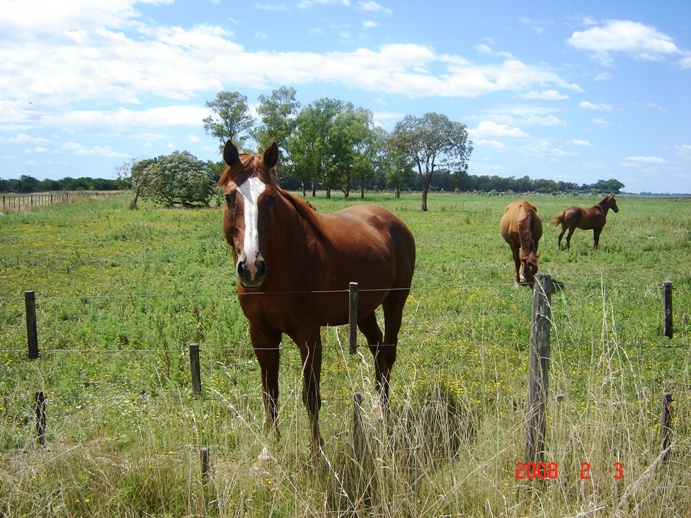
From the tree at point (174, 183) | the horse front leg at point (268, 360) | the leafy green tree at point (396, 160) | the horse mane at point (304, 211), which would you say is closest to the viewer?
the horse front leg at point (268, 360)

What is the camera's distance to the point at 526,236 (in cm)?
1132

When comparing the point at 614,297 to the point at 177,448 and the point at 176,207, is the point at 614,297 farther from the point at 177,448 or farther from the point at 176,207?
the point at 176,207

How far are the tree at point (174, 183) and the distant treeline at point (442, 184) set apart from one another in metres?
13.6

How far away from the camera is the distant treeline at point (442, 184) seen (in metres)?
72.9

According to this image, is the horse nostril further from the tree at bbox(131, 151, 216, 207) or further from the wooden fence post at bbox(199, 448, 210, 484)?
the tree at bbox(131, 151, 216, 207)

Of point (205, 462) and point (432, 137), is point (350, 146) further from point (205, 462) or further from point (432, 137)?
point (205, 462)

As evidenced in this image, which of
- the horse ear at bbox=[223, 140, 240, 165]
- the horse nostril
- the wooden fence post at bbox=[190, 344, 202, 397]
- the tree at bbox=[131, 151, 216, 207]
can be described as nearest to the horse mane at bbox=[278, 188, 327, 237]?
the horse ear at bbox=[223, 140, 240, 165]

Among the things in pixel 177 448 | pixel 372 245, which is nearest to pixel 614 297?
pixel 372 245

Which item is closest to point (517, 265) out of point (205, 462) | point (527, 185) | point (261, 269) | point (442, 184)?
point (261, 269)

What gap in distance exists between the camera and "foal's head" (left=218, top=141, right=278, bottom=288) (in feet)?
10.6

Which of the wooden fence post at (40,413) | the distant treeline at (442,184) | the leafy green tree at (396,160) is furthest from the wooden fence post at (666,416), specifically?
the distant treeline at (442,184)

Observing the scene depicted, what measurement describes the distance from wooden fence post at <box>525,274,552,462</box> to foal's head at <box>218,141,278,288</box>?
177 centimetres

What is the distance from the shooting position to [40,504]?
9.87 feet

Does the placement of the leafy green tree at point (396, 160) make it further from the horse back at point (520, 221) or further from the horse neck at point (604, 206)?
the horse back at point (520, 221)
